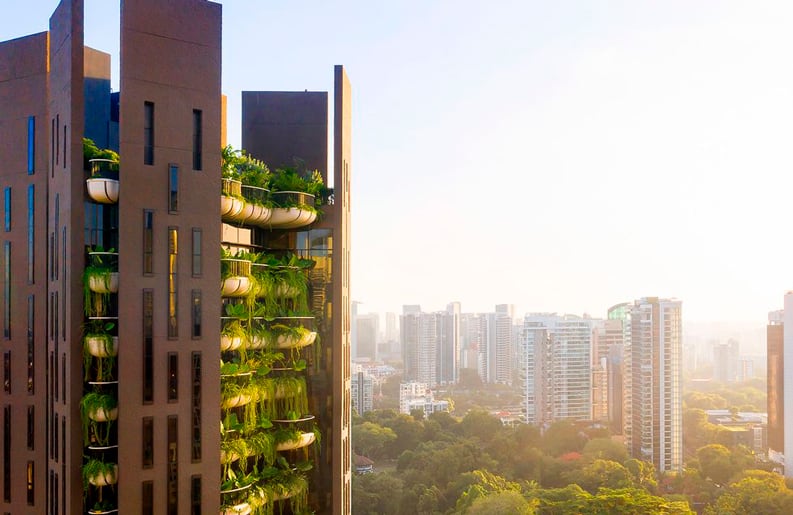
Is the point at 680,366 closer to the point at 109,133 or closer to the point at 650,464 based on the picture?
the point at 650,464

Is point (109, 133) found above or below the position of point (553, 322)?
above

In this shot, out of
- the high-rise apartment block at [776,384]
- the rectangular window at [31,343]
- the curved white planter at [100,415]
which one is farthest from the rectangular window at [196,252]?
the high-rise apartment block at [776,384]

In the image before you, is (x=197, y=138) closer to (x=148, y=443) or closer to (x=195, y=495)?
(x=148, y=443)

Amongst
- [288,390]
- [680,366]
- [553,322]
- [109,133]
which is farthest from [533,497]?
[109,133]

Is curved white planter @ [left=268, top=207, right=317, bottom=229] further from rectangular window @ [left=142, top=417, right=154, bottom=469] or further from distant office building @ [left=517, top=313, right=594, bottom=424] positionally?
distant office building @ [left=517, top=313, right=594, bottom=424]

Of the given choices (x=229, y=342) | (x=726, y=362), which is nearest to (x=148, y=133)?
(x=229, y=342)

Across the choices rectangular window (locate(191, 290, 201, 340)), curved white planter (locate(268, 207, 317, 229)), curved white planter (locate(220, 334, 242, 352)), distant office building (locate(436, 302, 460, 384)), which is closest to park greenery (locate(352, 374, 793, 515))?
distant office building (locate(436, 302, 460, 384))

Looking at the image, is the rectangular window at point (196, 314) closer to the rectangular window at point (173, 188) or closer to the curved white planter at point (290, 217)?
the rectangular window at point (173, 188)
